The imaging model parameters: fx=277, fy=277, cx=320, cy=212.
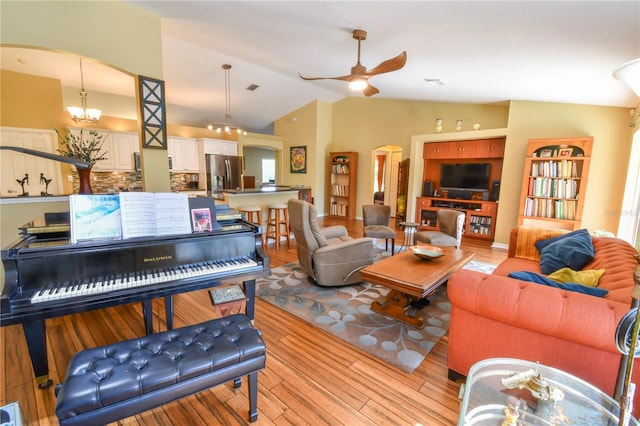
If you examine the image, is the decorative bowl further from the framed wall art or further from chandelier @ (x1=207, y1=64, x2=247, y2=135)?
the framed wall art

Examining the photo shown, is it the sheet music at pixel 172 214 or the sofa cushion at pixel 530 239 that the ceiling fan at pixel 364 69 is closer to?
the sheet music at pixel 172 214

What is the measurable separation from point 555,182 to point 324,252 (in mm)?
4125

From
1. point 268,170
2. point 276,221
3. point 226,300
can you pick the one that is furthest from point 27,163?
point 268,170

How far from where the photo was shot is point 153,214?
6.03 feet

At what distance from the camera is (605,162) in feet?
13.7

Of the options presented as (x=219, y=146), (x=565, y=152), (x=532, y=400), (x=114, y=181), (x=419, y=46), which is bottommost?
(x=532, y=400)

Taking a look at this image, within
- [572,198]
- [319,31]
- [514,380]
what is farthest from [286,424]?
[572,198]

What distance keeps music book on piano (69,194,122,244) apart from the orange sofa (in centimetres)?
214

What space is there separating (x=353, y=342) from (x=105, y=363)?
5.41 ft

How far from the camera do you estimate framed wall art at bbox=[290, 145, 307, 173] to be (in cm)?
811

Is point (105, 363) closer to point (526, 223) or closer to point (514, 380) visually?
point (514, 380)

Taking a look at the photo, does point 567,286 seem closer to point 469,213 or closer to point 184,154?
point 469,213

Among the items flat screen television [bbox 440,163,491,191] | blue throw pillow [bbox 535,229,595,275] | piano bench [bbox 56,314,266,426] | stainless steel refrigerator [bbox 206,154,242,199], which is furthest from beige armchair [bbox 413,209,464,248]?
stainless steel refrigerator [bbox 206,154,242,199]

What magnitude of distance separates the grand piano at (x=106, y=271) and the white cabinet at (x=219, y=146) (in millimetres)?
6107
